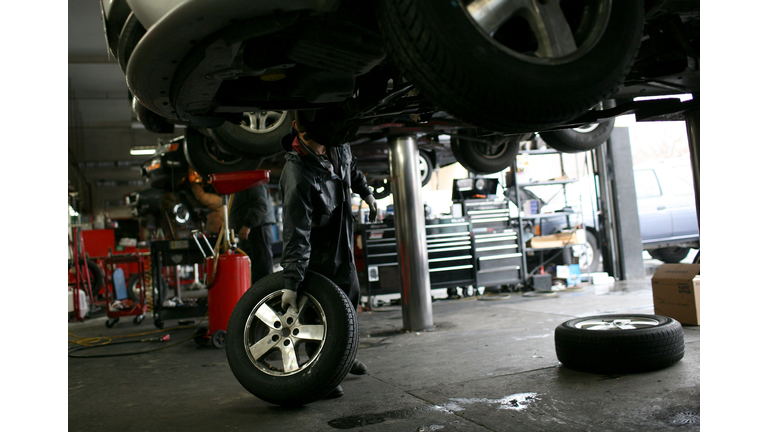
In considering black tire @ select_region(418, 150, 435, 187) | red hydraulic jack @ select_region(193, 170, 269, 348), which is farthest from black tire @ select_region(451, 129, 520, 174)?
red hydraulic jack @ select_region(193, 170, 269, 348)

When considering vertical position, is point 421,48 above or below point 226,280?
above

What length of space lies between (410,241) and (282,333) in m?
2.08

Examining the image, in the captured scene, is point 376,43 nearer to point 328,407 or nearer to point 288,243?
point 288,243

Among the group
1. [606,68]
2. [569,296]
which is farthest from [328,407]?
[569,296]

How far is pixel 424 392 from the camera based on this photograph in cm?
226

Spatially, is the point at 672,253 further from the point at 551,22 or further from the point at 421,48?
the point at 421,48

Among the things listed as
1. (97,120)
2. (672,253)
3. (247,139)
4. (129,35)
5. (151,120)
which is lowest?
(672,253)

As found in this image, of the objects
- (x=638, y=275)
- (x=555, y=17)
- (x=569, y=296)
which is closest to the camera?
(x=555, y=17)

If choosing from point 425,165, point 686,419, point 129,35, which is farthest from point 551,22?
point 425,165

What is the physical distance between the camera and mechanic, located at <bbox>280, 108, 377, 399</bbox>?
87.0 inches

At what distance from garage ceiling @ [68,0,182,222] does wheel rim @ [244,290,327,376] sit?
582 centimetres

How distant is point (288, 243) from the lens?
7.30 ft

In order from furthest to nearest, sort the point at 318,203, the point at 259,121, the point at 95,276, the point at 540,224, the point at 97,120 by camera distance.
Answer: the point at 97,120, the point at 95,276, the point at 540,224, the point at 259,121, the point at 318,203

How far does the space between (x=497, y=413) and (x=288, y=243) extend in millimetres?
1070
